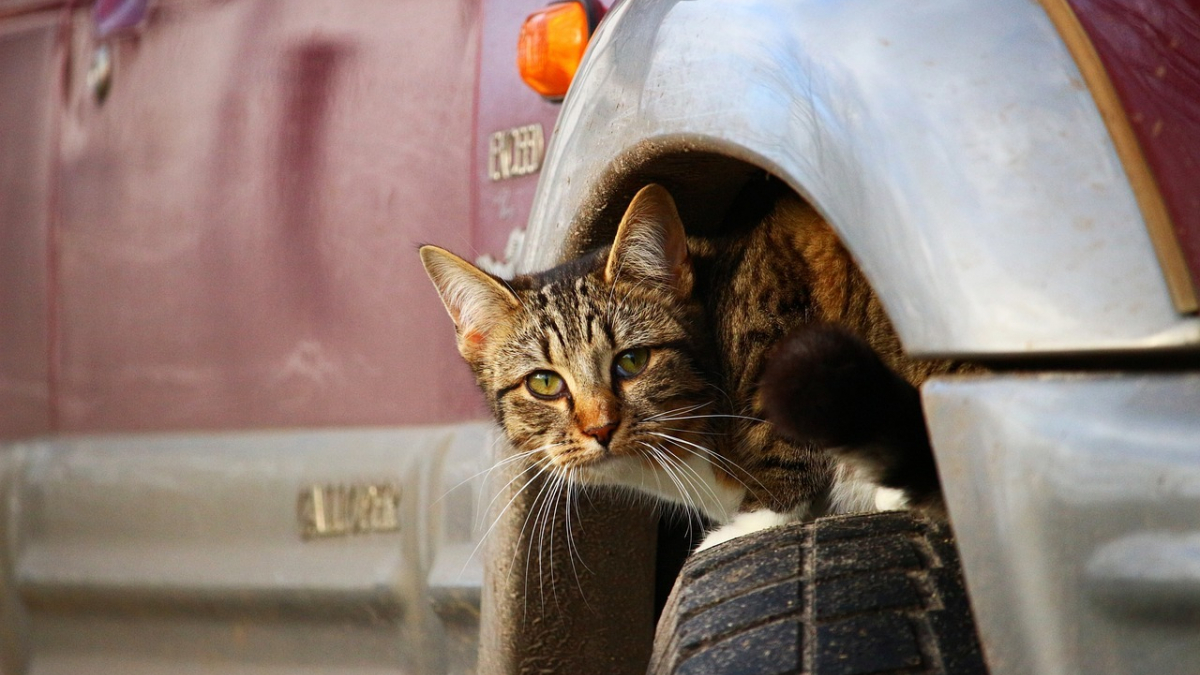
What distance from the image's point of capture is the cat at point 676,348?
1.82 m

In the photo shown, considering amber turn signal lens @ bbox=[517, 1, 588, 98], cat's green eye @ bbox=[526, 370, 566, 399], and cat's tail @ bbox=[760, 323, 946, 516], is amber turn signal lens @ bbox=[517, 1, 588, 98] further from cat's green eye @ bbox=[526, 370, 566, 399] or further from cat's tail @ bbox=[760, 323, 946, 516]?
cat's tail @ bbox=[760, 323, 946, 516]

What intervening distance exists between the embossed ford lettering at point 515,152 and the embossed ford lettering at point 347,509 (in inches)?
26.7

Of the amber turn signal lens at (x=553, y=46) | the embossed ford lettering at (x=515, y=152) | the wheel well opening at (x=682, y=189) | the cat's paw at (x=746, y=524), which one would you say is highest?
the amber turn signal lens at (x=553, y=46)

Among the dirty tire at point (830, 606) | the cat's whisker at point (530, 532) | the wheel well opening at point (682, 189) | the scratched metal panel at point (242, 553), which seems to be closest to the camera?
the dirty tire at point (830, 606)

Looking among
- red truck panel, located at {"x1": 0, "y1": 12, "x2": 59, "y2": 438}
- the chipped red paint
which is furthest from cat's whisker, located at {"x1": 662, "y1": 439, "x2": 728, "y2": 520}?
red truck panel, located at {"x1": 0, "y1": 12, "x2": 59, "y2": 438}

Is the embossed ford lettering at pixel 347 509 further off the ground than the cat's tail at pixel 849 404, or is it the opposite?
the cat's tail at pixel 849 404

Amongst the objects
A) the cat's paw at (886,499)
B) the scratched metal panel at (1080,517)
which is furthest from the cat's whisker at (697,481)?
the scratched metal panel at (1080,517)

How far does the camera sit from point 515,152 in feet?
6.98

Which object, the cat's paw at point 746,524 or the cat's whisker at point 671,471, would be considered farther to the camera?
the cat's whisker at point 671,471

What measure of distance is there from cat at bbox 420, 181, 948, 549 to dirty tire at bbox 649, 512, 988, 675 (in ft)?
1.14

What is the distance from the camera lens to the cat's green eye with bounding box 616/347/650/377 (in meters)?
2.03

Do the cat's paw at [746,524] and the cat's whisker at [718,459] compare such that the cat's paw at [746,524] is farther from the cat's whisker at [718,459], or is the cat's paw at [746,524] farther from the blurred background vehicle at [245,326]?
the blurred background vehicle at [245,326]

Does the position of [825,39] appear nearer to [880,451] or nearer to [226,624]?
[880,451]

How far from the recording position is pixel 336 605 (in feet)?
8.01
